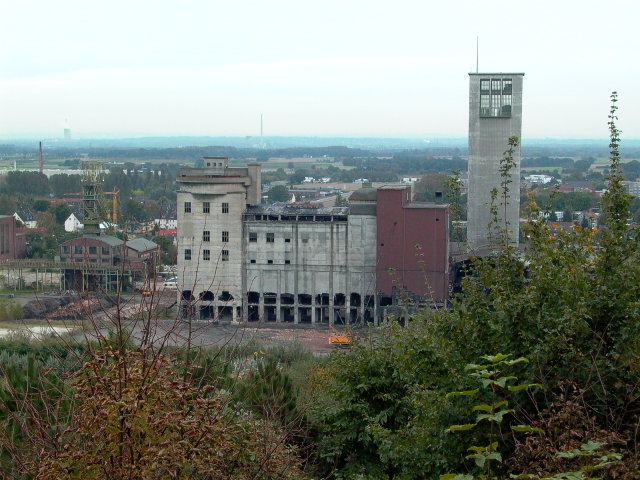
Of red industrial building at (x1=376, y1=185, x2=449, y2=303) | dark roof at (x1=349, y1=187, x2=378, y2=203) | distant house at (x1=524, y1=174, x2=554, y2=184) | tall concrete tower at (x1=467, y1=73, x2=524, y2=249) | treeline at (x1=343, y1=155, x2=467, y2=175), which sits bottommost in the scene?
treeline at (x1=343, y1=155, x2=467, y2=175)

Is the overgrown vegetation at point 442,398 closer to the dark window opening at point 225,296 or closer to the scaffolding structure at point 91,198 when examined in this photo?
the dark window opening at point 225,296

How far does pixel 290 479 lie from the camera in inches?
300

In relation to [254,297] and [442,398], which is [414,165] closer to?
[254,297]

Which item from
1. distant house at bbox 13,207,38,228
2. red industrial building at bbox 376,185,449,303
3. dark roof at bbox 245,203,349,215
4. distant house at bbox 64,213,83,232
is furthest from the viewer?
distant house at bbox 13,207,38,228

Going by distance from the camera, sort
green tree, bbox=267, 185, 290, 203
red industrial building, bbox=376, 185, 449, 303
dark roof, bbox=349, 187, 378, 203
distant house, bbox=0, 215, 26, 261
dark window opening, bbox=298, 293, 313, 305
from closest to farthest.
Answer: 1. red industrial building, bbox=376, 185, 449, 303
2. dark roof, bbox=349, 187, 378, 203
3. dark window opening, bbox=298, 293, 313, 305
4. distant house, bbox=0, 215, 26, 261
5. green tree, bbox=267, 185, 290, 203

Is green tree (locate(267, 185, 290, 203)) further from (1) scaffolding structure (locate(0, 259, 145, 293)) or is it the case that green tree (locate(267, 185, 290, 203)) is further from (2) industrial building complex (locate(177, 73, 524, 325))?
(2) industrial building complex (locate(177, 73, 524, 325))

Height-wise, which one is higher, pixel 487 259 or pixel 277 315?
pixel 487 259

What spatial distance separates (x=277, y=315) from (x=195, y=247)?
158 inches

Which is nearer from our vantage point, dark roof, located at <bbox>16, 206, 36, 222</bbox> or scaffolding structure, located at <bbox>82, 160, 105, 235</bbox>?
scaffolding structure, located at <bbox>82, 160, 105, 235</bbox>

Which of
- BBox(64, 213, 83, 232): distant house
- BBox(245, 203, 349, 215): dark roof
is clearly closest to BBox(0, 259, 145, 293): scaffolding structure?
BBox(245, 203, 349, 215): dark roof

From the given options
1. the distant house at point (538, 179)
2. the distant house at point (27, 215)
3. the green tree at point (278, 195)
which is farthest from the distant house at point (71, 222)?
the distant house at point (538, 179)

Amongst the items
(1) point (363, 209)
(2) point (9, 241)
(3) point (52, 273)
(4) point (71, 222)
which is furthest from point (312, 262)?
(4) point (71, 222)

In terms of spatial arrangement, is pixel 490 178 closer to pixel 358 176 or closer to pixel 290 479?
pixel 290 479

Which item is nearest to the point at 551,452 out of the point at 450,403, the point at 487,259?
the point at 450,403
